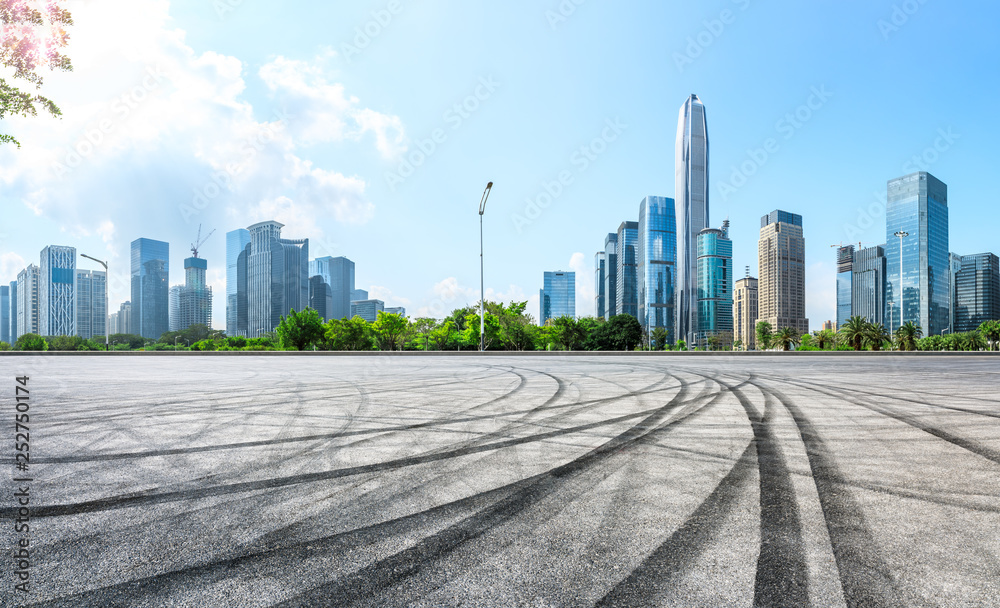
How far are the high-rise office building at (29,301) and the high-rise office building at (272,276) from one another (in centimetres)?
6990

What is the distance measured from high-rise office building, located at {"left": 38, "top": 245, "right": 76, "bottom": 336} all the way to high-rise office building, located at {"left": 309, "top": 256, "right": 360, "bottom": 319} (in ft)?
374

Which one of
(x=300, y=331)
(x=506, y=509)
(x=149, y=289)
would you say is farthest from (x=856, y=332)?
(x=149, y=289)

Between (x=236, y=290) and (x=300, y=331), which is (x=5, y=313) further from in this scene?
(x=300, y=331)

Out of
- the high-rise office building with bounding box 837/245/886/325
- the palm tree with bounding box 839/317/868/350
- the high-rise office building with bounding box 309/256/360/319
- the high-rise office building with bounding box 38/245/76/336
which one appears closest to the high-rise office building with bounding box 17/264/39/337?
the high-rise office building with bounding box 38/245/76/336

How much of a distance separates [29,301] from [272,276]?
78.9 m

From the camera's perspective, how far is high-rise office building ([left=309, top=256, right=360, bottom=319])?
186 meters

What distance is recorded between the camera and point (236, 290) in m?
155

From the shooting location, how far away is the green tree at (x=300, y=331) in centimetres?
5159

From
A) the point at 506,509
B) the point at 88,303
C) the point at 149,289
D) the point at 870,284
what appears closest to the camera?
the point at 506,509

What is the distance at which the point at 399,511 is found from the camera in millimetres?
3602

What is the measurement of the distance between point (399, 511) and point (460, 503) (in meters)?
0.49

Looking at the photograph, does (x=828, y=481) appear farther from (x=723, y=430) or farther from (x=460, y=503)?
(x=460, y=503)

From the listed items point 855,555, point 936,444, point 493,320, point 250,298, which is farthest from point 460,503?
point 250,298

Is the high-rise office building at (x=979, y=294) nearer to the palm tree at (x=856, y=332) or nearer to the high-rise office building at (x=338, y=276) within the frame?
the palm tree at (x=856, y=332)
